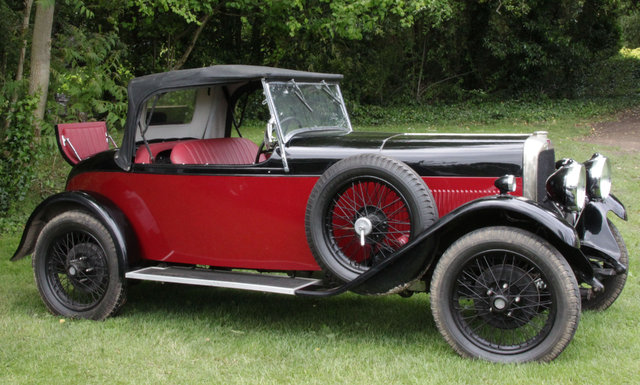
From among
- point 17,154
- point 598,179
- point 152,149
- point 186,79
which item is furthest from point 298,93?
point 17,154

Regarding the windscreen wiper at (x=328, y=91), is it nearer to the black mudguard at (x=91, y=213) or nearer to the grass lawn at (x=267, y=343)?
the grass lawn at (x=267, y=343)

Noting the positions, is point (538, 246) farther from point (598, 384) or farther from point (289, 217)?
point (289, 217)

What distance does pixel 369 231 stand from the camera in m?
4.21

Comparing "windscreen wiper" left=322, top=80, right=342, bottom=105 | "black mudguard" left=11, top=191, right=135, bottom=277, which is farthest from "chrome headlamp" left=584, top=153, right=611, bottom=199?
"black mudguard" left=11, top=191, right=135, bottom=277

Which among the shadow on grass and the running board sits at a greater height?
the running board

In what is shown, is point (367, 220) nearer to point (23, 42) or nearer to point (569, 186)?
point (569, 186)

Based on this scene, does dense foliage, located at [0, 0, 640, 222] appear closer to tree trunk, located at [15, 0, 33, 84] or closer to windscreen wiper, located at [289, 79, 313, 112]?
tree trunk, located at [15, 0, 33, 84]

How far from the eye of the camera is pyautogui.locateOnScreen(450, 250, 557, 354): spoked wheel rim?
12.7 ft

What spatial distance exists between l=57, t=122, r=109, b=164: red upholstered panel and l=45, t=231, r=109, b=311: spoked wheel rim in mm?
716

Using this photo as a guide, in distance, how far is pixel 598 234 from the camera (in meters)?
4.64

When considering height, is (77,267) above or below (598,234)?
below

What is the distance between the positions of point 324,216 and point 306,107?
1191 mm

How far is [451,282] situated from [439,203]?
58 cm

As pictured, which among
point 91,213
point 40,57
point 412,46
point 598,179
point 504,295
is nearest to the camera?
point 504,295
